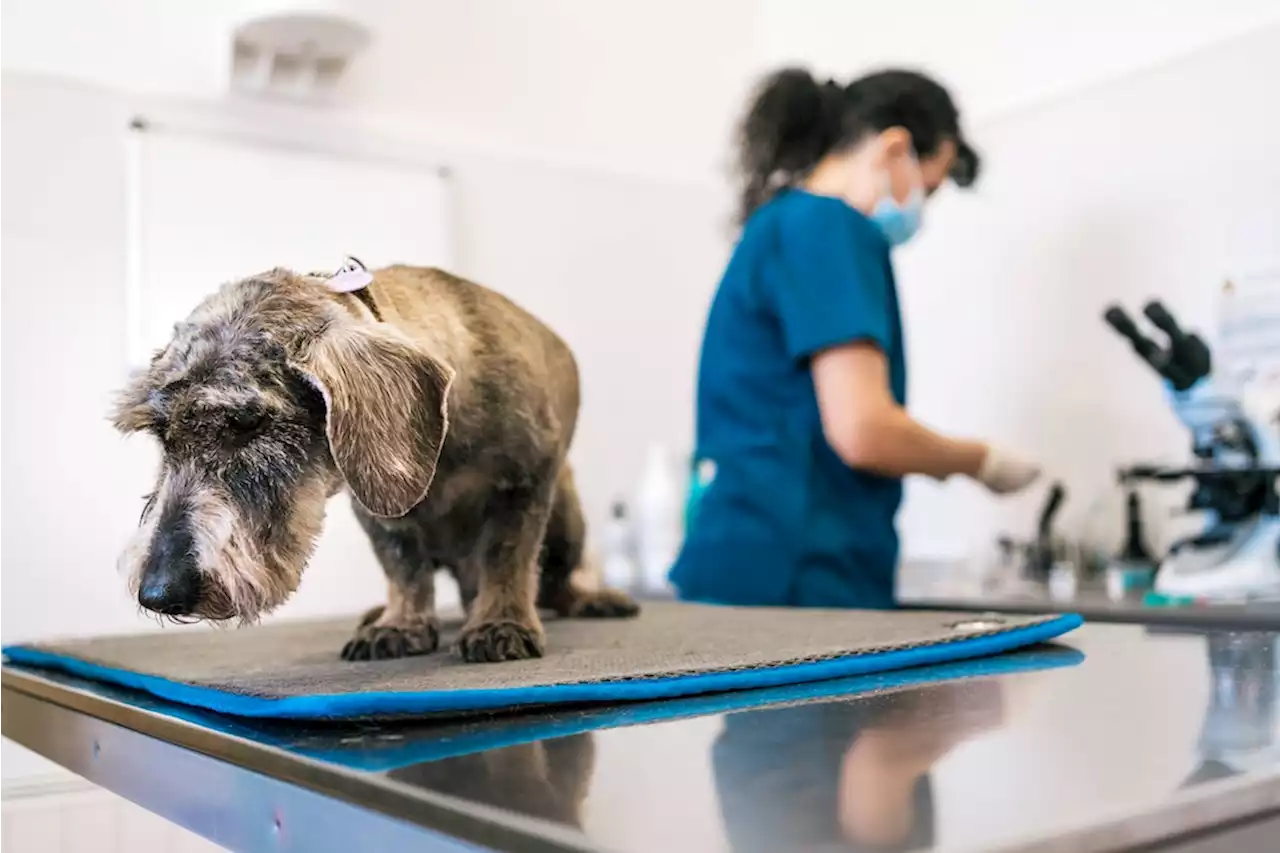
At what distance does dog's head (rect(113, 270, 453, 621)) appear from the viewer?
65cm

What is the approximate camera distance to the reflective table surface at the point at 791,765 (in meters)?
0.41

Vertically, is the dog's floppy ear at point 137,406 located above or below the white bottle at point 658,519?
above

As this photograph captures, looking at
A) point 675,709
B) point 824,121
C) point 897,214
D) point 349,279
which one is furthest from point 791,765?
point 824,121

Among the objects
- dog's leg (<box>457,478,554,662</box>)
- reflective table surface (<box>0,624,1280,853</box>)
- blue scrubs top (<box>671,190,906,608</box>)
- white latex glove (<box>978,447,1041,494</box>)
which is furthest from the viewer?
white latex glove (<box>978,447,1041,494</box>)

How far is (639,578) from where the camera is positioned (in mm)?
2332

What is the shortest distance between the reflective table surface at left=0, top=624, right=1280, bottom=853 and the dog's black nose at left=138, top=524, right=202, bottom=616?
75mm

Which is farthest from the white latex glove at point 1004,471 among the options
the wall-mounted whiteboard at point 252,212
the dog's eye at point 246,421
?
the dog's eye at point 246,421

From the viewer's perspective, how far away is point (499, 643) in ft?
2.75

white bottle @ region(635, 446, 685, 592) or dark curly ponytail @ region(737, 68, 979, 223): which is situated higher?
dark curly ponytail @ region(737, 68, 979, 223)

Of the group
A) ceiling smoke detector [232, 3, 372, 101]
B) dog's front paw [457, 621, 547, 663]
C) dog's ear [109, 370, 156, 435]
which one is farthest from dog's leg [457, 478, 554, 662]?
ceiling smoke detector [232, 3, 372, 101]

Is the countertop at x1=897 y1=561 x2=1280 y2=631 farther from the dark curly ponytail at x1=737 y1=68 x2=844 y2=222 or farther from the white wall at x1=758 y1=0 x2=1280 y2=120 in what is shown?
the white wall at x1=758 y1=0 x2=1280 y2=120

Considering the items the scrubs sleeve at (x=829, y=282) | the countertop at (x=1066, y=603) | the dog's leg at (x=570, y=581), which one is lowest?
the countertop at (x=1066, y=603)

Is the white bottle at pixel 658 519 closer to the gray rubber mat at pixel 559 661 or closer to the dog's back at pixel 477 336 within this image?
the gray rubber mat at pixel 559 661

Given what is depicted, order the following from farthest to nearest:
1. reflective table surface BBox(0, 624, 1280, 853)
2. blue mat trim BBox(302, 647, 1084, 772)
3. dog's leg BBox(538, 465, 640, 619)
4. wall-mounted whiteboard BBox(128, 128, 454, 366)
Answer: wall-mounted whiteboard BBox(128, 128, 454, 366) → dog's leg BBox(538, 465, 640, 619) → blue mat trim BBox(302, 647, 1084, 772) → reflective table surface BBox(0, 624, 1280, 853)
